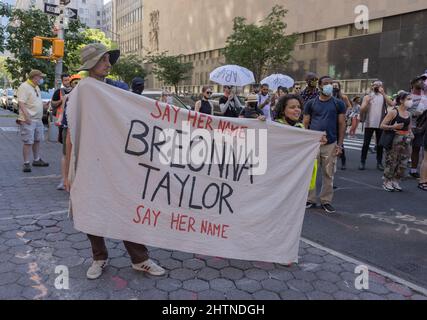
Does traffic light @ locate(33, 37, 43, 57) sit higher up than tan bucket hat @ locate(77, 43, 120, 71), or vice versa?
traffic light @ locate(33, 37, 43, 57)

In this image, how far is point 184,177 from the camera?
362 centimetres

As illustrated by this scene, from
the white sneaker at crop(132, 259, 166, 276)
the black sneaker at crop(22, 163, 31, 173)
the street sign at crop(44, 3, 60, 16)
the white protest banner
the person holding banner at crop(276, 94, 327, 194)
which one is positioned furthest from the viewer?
Answer: the street sign at crop(44, 3, 60, 16)

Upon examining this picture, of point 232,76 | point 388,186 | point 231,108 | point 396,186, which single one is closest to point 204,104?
point 231,108

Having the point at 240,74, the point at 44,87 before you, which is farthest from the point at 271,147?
the point at 44,87

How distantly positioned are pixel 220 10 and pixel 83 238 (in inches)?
1751

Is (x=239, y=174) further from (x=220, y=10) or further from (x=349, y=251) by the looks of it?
(x=220, y=10)

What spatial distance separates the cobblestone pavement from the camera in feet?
11.0

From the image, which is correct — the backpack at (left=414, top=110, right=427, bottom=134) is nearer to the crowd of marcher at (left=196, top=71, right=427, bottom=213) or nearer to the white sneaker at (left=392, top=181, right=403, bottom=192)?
the crowd of marcher at (left=196, top=71, right=427, bottom=213)

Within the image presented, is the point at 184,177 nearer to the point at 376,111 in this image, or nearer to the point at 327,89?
the point at 327,89

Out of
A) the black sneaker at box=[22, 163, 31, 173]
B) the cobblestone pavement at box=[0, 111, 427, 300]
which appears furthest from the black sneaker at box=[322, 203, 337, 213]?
the black sneaker at box=[22, 163, 31, 173]

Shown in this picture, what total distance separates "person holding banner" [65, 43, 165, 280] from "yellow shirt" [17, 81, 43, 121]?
15.8ft

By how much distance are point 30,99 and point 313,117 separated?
527cm

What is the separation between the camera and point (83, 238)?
4.50 meters
